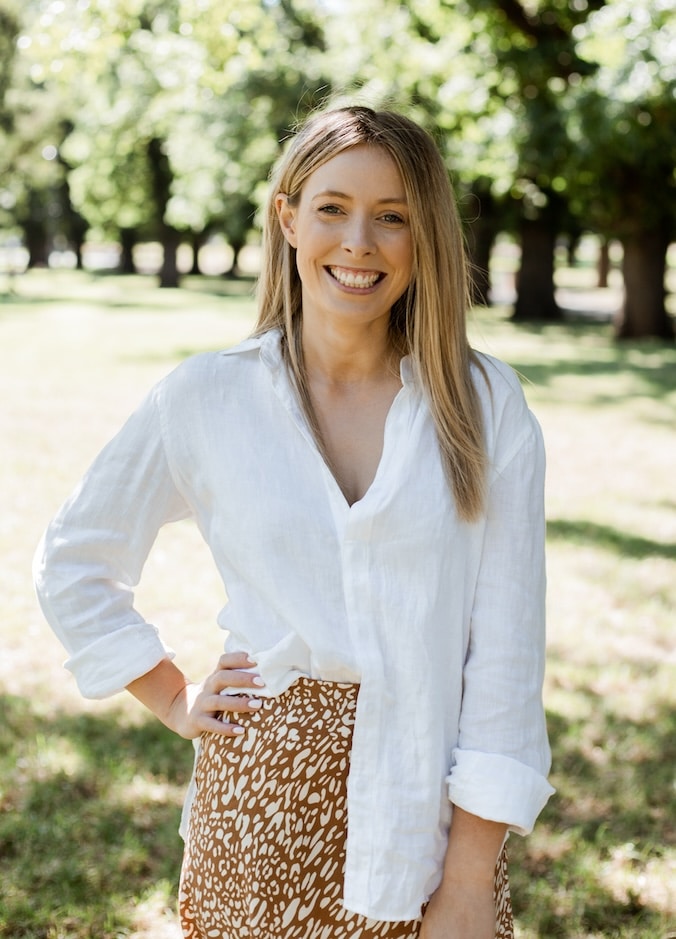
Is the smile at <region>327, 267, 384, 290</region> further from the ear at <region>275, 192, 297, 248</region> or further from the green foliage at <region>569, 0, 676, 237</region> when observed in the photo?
the green foliage at <region>569, 0, 676, 237</region>

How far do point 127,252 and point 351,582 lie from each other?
5126 centimetres

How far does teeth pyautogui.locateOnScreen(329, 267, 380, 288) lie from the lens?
6.16 ft

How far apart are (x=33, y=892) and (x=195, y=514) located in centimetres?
192

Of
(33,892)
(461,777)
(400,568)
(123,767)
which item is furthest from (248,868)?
(123,767)

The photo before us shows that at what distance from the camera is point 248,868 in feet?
5.70

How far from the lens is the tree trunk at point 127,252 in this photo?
49906 millimetres

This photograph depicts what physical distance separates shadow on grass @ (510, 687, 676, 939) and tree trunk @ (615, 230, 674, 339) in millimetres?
16322

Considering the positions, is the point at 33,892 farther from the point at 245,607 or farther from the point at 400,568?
the point at 400,568

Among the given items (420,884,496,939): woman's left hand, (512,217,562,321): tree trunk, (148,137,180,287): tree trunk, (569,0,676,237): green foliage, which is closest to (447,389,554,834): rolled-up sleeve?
(420,884,496,939): woman's left hand

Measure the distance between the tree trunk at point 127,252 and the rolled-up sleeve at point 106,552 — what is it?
49793 mm

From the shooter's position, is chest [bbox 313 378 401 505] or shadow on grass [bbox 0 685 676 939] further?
shadow on grass [bbox 0 685 676 939]

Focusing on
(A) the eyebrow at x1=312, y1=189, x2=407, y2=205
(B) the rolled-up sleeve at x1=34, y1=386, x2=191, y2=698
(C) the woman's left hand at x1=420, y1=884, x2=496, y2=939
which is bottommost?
(C) the woman's left hand at x1=420, y1=884, x2=496, y2=939

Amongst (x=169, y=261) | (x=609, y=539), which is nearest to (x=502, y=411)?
(x=609, y=539)

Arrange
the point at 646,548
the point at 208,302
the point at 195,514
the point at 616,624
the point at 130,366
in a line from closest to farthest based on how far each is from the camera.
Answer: the point at 195,514 → the point at 616,624 → the point at 646,548 → the point at 130,366 → the point at 208,302
